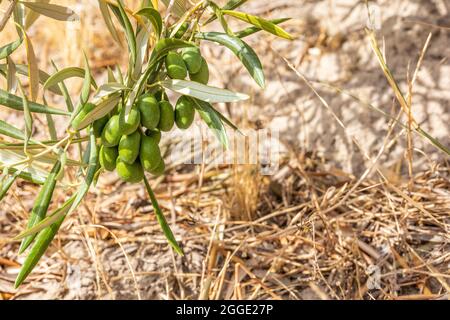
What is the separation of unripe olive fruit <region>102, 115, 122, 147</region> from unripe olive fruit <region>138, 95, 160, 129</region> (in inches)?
1.3

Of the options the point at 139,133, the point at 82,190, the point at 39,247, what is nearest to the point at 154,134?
the point at 139,133

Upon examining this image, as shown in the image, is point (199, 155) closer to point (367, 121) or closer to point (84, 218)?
point (84, 218)

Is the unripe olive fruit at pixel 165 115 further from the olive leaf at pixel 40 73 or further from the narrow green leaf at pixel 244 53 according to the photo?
the olive leaf at pixel 40 73

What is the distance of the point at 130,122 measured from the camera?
0.82m

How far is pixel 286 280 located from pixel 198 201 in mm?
290

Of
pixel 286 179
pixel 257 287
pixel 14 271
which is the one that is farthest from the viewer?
pixel 286 179

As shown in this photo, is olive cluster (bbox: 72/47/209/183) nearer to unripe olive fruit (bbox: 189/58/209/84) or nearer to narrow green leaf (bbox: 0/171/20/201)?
unripe olive fruit (bbox: 189/58/209/84)

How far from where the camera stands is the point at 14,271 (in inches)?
59.0

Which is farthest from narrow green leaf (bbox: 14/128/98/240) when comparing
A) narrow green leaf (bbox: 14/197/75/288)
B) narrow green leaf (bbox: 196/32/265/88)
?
narrow green leaf (bbox: 196/32/265/88)

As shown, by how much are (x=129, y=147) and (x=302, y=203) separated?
802 millimetres

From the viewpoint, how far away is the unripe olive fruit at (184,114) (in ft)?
2.85
